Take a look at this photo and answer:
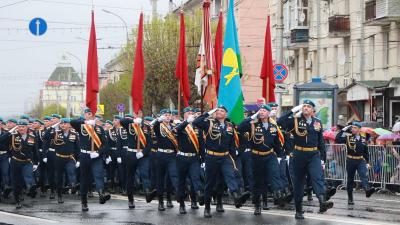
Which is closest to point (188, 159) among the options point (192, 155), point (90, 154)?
point (192, 155)

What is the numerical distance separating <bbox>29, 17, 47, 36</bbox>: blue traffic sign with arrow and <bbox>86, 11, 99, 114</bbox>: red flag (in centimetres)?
1355

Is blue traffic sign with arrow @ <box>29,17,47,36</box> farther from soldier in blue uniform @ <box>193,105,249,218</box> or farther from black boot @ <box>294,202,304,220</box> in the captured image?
black boot @ <box>294,202,304,220</box>

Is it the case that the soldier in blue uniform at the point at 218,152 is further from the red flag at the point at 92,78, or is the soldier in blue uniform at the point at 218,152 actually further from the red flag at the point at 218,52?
the red flag at the point at 218,52

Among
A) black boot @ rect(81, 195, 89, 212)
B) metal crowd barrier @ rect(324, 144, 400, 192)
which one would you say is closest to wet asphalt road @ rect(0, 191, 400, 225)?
black boot @ rect(81, 195, 89, 212)

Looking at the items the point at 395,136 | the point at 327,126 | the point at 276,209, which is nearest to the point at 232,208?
the point at 276,209

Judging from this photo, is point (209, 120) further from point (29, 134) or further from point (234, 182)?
point (29, 134)

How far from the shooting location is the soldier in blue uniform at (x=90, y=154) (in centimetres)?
1742

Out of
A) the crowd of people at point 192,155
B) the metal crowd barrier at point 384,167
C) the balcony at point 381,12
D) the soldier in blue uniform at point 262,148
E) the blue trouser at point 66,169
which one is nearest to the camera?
the crowd of people at point 192,155

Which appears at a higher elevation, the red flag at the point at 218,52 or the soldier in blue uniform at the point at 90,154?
the red flag at the point at 218,52

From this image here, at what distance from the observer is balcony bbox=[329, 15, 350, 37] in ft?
139

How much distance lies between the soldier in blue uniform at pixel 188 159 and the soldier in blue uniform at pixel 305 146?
1.85 metres

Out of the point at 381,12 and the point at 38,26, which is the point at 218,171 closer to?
the point at 38,26

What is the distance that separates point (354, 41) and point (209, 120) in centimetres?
2762

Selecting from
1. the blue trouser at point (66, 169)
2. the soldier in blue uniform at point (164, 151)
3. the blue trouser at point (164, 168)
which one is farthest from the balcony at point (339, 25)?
the blue trouser at point (164, 168)
